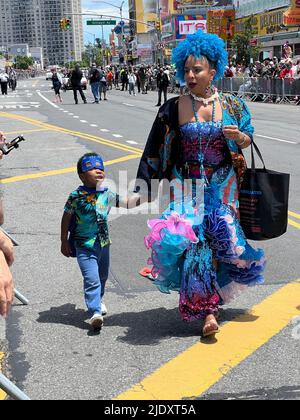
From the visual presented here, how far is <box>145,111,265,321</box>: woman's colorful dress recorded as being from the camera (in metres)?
4.08

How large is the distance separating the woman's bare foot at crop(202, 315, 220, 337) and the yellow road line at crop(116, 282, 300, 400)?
0.08 m

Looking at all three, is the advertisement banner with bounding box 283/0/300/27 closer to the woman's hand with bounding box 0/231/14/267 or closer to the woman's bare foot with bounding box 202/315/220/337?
the woman's bare foot with bounding box 202/315/220/337

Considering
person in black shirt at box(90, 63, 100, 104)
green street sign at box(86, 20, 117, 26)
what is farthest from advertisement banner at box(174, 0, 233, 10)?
person in black shirt at box(90, 63, 100, 104)

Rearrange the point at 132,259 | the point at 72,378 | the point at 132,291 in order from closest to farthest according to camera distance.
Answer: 1. the point at 72,378
2. the point at 132,291
3. the point at 132,259

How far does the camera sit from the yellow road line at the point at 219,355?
134 inches

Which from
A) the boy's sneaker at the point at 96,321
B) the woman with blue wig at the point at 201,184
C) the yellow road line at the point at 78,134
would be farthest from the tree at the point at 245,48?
the boy's sneaker at the point at 96,321

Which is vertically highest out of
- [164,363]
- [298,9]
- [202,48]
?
[298,9]

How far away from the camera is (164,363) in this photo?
3.77 metres

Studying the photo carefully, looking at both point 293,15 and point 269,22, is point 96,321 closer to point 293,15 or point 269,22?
point 293,15

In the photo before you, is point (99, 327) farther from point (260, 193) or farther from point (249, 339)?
point (260, 193)

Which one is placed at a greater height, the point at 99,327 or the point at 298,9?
the point at 298,9

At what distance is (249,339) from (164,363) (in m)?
0.66

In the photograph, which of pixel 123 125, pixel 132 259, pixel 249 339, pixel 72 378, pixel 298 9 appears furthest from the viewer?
pixel 298 9
